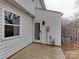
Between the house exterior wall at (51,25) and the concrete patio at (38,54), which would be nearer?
the concrete patio at (38,54)

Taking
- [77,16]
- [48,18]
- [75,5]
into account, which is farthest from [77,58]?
[75,5]

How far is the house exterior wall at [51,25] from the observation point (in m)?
9.29

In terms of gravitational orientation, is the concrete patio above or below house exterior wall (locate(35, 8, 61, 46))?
below

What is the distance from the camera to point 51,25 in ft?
31.0

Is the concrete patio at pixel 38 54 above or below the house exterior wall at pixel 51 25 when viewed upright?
below

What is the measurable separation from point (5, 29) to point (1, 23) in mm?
439

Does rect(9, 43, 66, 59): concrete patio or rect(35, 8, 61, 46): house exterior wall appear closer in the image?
rect(9, 43, 66, 59): concrete patio

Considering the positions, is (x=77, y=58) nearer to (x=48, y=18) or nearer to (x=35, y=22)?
(x=48, y=18)

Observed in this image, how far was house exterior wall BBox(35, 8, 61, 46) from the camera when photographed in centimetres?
929

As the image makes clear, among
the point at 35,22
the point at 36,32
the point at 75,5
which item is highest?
the point at 75,5

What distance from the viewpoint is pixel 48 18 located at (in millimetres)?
9523

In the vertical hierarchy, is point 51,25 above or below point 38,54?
above

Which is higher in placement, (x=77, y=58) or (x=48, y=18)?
(x=48, y=18)

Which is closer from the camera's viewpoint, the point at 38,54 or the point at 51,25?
the point at 38,54
